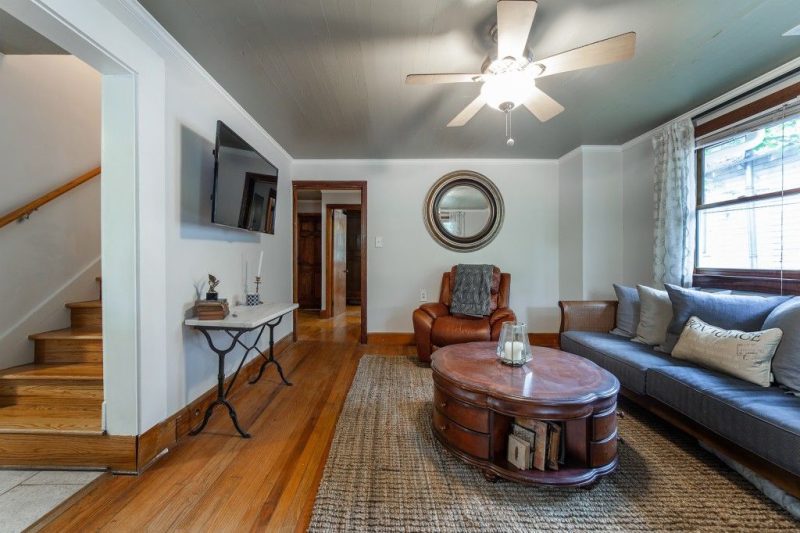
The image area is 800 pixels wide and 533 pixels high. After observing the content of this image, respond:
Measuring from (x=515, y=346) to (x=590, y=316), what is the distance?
1406 millimetres

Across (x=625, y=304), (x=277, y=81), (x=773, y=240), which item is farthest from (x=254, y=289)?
(x=773, y=240)

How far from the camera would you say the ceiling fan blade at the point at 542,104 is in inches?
67.2

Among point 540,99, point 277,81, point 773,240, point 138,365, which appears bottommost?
point 138,365

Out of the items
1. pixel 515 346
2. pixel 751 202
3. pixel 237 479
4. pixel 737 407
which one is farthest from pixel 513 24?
pixel 237 479

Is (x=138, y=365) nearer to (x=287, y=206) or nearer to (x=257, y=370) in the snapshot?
(x=257, y=370)

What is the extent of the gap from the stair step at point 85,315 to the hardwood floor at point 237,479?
1.07 meters

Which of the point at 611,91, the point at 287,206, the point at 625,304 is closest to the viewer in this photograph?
the point at 611,91

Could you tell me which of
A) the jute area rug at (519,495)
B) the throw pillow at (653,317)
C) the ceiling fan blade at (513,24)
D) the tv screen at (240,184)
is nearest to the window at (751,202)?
the throw pillow at (653,317)

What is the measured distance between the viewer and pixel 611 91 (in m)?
2.19

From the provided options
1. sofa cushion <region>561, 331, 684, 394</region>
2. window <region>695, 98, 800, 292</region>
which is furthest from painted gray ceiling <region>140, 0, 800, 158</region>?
sofa cushion <region>561, 331, 684, 394</region>

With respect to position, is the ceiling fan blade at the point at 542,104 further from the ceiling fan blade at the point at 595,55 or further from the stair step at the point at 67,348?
the stair step at the point at 67,348

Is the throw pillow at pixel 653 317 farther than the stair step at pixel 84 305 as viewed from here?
Yes

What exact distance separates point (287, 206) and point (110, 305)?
7.71ft

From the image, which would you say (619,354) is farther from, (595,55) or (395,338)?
(395,338)
